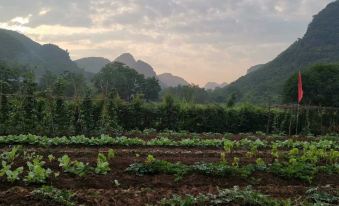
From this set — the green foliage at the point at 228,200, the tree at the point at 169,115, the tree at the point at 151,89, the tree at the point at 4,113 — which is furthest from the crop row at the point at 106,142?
the tree at the point at 151,89

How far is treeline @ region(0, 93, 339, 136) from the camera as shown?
15906 millimetres

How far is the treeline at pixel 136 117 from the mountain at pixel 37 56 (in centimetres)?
6841

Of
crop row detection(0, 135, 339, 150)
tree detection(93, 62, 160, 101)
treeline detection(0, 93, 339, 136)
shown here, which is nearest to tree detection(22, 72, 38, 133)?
treeline detection(0, 93, 339, 136)

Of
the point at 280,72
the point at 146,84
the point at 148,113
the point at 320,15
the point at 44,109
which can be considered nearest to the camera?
the point at 44,109

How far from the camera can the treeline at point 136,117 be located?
52.2 feet

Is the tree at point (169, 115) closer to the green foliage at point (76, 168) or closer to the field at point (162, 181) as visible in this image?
the field at point (162, 181)

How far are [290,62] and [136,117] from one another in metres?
53.2

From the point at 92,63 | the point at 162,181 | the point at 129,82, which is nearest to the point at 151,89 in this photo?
the point at 129,82

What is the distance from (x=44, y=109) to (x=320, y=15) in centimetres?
8922

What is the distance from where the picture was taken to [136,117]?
20875 mm

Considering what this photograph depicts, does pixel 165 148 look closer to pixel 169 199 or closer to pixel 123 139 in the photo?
pixel 123 139

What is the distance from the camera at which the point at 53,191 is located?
5.83 metres

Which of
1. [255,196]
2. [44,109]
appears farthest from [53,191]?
[44,109]

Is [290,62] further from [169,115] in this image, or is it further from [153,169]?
[153,169]
